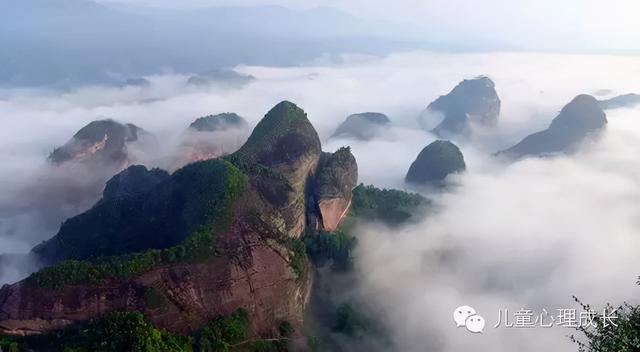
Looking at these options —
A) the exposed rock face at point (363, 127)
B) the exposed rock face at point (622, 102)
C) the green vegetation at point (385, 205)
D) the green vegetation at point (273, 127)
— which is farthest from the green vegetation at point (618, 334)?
the exposed rock face at point (622, 102)

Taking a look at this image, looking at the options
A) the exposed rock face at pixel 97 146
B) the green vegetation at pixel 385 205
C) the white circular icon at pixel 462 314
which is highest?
the exposed rock face at pixel 97 146

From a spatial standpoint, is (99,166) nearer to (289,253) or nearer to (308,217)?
(308,217)

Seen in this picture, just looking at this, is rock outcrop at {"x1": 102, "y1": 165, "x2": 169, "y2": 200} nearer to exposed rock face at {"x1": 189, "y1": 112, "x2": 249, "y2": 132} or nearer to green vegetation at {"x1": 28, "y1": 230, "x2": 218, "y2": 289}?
green vegetation at {"x1": 28, "y1": 230, "x2": 218, "y2": 289}

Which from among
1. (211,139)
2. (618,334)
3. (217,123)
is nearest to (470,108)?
(217,123)

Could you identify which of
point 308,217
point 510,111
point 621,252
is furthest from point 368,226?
point 510,111

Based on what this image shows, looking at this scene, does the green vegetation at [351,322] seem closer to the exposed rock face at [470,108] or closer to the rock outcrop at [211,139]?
the rock outcrop at [211,139]
